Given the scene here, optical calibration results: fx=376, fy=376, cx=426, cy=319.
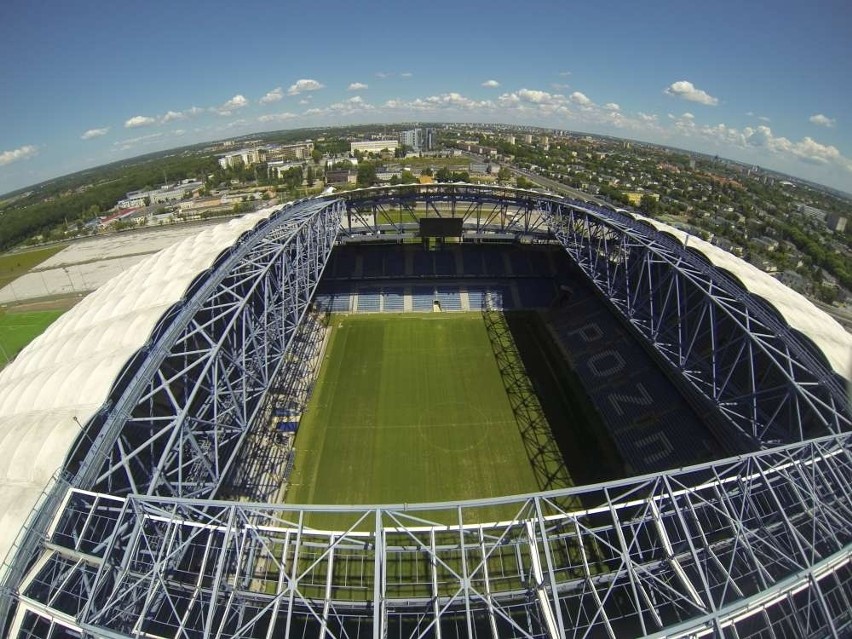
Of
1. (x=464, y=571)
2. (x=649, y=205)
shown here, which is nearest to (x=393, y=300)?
(x=464, y=571)

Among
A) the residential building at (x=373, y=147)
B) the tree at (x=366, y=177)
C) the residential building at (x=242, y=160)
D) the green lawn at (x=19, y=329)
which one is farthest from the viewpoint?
the residential building at (x=373, y=147)

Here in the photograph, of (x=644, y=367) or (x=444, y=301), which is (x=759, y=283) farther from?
(x=444, y=301)

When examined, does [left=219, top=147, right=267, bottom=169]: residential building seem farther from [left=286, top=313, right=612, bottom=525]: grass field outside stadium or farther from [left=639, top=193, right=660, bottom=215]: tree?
[left=286, top=313, right=612, bottom=525]: grass field outside stadium

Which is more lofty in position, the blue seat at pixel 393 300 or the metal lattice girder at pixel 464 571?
the metal lattice girder at pixel 464 571

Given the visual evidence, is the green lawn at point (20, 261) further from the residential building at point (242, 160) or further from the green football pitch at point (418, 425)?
the residential building at point (242, 160)

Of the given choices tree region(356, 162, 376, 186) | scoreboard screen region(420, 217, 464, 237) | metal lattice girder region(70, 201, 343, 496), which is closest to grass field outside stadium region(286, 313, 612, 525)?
metal lattice girder region(70, 201, 343, 496)

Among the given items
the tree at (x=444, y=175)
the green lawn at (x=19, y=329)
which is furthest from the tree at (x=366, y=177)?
the green lawn at (x=19, y=329)

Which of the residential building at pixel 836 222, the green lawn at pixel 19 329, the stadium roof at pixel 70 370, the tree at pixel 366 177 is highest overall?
the tree at pixel 366 177
